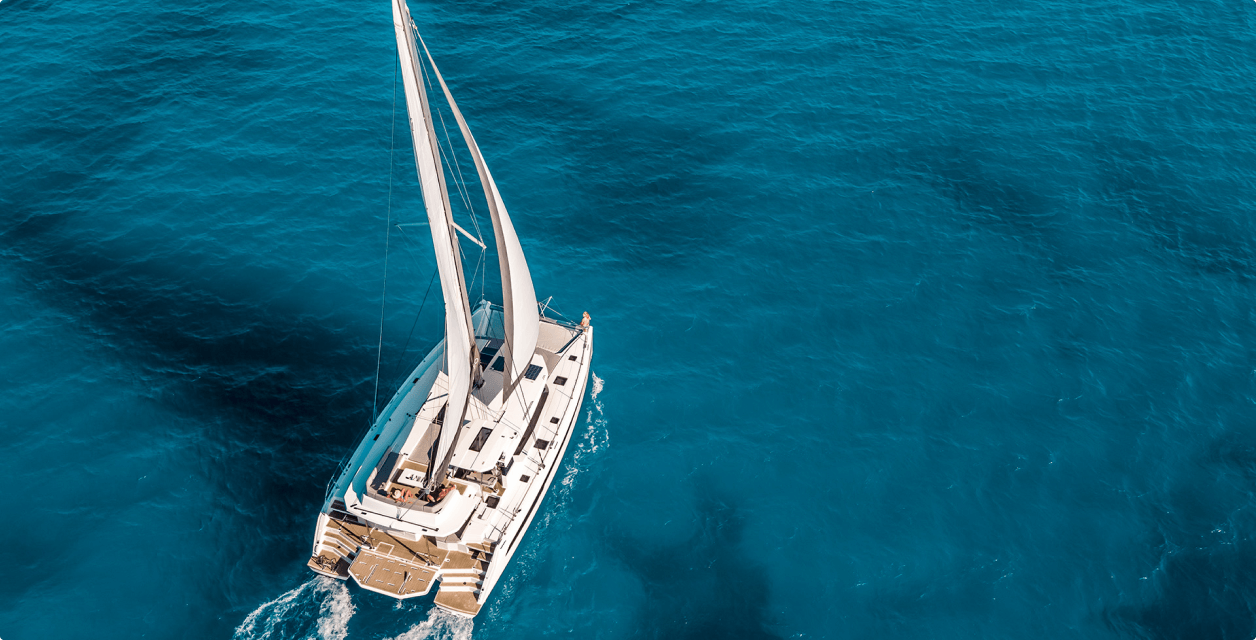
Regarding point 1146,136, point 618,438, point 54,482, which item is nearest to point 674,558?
point 618,438

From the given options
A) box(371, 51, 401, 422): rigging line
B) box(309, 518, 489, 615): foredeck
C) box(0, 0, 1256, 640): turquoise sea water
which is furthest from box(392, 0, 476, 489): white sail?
box(0, 0, 1256, 640): turquoise sea water

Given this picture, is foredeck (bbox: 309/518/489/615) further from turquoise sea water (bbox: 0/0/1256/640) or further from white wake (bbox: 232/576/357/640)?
turquoise sea water (bbox: 0/0/1256/640)

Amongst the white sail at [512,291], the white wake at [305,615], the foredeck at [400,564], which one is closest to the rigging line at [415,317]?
the white sail at [512,291]

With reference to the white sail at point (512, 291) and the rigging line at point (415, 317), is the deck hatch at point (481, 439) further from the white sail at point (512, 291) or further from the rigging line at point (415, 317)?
the rigging line at point (415, 317)

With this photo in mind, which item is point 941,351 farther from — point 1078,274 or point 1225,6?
point 1225,6

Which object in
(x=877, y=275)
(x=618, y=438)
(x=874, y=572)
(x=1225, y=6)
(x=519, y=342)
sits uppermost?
(x=1225, y=6)

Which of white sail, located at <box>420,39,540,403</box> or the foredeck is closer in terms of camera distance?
white sail, located at <box>420,39,540,403</box>
